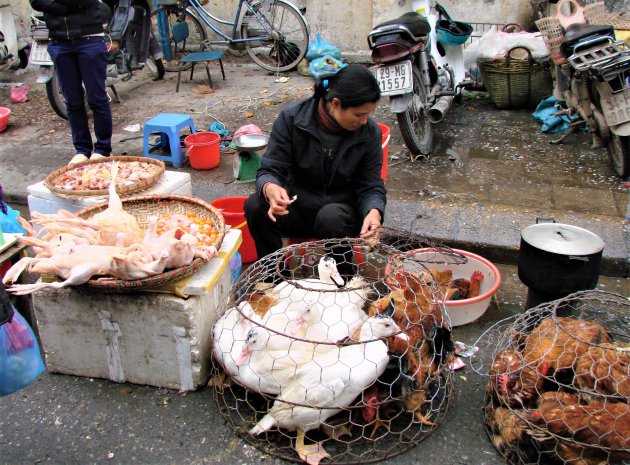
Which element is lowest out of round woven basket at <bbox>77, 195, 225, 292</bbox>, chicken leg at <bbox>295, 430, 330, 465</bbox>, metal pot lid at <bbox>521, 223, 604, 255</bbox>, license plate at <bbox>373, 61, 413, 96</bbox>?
chicken leg at <bbox>295, 430, 330, 465</bbox>

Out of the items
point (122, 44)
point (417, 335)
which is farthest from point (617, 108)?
point (122, 44)

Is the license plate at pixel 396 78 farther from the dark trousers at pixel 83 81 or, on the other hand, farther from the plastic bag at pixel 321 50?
the plastic bag at pixel 321 50

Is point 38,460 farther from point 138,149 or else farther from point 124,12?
point 124,12

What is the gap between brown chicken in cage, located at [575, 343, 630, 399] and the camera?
2115 mm

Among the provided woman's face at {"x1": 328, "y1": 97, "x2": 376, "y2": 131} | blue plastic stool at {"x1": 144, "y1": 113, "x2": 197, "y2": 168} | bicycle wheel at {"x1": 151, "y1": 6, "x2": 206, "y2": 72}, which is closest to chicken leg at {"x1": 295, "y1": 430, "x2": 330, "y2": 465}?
woman's face at {"x1": 328, "y1": 97, "x2": 376, "y2": 131}

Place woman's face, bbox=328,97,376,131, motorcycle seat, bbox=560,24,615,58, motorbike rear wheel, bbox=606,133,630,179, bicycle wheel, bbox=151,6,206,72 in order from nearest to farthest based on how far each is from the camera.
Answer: woman's face, bbox=328,97,376,131, motorbike rear wheel, bbox=606,133,630,179, motorcycle seat, bbox=560,24,615,58, bicycle wheel, bbox=151,6,206,72

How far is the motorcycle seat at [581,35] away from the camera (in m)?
4.56

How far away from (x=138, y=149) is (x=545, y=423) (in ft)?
15.1

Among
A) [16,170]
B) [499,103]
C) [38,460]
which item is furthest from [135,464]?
[499,103]

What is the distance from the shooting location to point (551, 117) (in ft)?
18.5

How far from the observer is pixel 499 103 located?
6.32 m

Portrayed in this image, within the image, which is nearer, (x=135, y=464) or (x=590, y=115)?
(x=135, y=464)

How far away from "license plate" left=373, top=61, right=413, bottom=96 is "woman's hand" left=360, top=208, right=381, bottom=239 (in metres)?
1.90

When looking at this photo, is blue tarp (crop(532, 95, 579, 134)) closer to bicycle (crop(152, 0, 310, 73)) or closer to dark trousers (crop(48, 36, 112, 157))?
bicycle (crop(152, 0, 310, 73))
